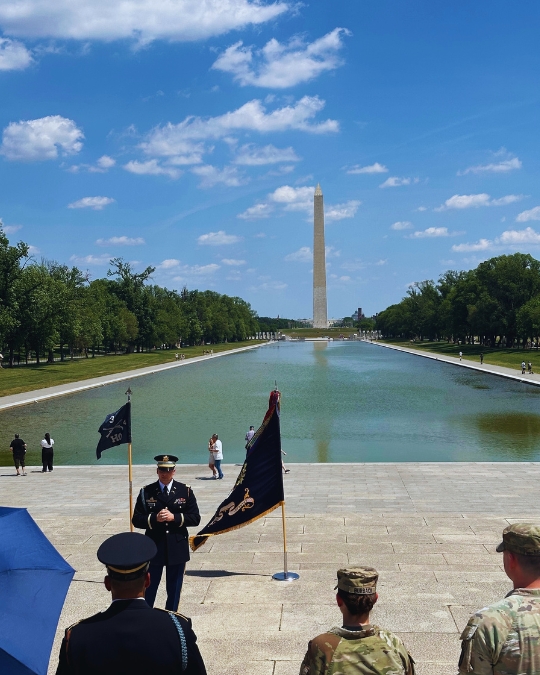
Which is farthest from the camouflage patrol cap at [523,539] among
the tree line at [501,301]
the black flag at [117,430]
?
the tree line at [501,301]

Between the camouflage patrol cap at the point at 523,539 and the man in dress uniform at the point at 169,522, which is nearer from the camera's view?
the camouflage patrol cap at the point at 523,539

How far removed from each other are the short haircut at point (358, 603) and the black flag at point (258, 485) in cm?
556

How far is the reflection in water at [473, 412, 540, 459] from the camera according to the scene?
21.8 metres

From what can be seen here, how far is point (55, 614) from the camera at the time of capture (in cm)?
381

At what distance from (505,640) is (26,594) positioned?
2.38m

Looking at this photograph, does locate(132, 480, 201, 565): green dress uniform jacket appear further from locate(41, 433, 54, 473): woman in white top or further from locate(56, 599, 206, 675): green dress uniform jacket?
locate(41, 433, 54, 473): woman in white top

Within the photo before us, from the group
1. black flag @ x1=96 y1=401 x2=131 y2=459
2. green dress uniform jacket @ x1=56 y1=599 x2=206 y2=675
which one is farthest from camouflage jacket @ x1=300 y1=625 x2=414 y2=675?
black flag @ x1=96 y1=401 x2=131 y2=459

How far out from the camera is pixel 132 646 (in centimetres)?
324

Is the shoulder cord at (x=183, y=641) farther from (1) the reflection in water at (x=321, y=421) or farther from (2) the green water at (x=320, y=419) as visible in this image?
(2) the green water at (x=320, y=419)

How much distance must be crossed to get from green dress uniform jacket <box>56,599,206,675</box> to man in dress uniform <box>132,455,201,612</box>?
3.33m

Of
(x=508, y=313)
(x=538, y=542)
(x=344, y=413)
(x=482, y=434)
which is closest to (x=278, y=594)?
(x=538, y=542)

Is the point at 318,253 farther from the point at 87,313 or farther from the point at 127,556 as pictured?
the point at 127,556

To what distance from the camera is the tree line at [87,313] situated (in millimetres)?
63156

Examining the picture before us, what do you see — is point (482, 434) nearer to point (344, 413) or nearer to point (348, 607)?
point (344, 413)
